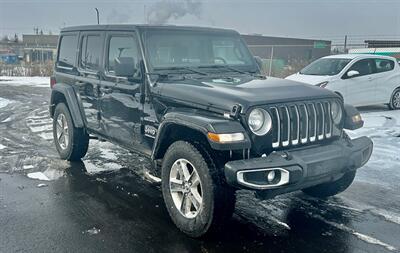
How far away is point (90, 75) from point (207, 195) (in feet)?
9.56

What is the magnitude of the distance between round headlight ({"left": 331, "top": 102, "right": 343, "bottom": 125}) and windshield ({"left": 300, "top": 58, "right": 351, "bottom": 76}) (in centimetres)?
711

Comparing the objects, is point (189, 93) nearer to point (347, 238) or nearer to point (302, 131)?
point (302, 131)

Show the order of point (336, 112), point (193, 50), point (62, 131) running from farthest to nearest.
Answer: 1. point (62, 131)
2. point (193, 50)
3. point (336, 112)

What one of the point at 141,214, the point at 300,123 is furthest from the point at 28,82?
the point at 300,123

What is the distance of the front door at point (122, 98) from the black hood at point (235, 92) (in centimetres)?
47

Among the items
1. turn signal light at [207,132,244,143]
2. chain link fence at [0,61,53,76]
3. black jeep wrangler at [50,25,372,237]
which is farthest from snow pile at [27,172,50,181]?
chain link fence at [0,61,53,76]

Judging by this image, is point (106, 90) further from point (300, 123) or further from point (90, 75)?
point (300, 123)

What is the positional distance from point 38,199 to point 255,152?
278cm

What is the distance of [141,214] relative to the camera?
4469 millimetres

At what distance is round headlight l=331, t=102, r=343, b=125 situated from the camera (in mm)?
4323

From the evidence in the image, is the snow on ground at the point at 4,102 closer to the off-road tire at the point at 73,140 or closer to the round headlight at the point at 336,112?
the off-road tire at the point at 73,140

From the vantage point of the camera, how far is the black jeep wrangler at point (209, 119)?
362cm

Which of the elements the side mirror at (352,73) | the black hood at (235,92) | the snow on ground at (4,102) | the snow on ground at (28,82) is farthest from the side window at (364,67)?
the snow on ground at (28,82)

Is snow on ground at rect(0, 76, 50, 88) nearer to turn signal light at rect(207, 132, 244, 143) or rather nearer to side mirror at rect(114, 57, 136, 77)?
side mirror at rect(114, 57, 136, 77)
